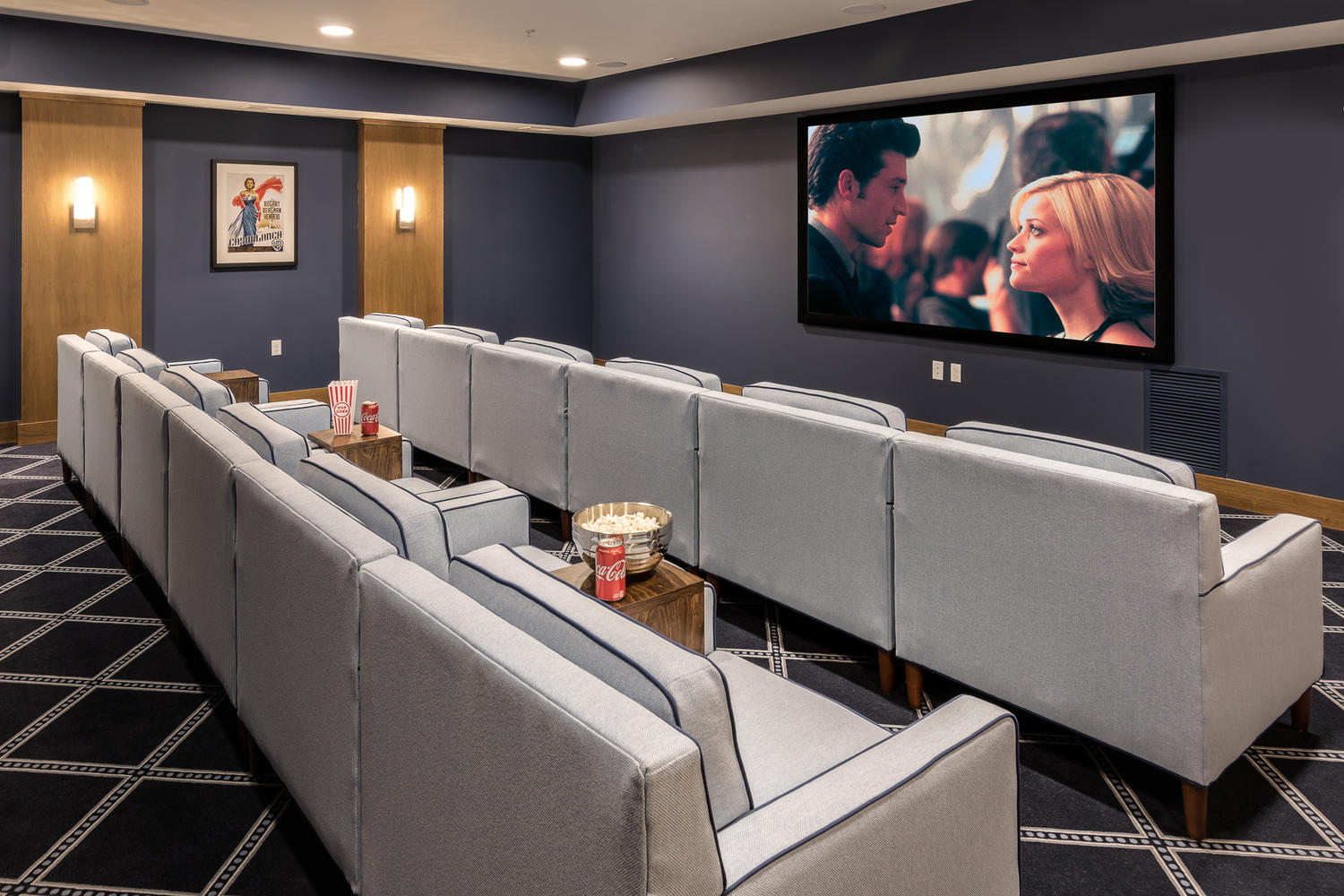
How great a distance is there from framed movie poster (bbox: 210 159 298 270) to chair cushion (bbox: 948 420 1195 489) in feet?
17.4

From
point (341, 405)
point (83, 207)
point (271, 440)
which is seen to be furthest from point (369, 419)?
point (83, 207)

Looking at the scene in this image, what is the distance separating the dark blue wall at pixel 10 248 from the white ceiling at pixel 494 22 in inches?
31.0

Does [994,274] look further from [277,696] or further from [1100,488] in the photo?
[277,696]

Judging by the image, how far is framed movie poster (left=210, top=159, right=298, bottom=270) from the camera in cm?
614

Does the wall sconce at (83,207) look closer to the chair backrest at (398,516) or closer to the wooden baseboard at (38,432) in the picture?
the wooden baseboard at (38,432)

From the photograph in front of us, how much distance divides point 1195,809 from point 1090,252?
3.36 m

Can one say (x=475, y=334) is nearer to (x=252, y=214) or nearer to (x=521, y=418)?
(x=521, y=418)

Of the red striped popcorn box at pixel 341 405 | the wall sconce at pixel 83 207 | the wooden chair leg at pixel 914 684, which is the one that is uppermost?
the wall sconce at pixel 83 207

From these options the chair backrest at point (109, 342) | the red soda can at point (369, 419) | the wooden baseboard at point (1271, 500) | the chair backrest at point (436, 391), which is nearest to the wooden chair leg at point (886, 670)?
the red soda can at point (369, 419)

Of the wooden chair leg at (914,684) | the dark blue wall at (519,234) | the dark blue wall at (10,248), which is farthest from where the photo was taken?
the dark blue wall at (519,234)

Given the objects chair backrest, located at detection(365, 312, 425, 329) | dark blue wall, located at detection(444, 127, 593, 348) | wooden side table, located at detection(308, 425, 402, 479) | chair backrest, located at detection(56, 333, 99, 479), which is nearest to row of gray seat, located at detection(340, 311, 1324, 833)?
wooden side table, located at detection(308, 425, 402, 479)

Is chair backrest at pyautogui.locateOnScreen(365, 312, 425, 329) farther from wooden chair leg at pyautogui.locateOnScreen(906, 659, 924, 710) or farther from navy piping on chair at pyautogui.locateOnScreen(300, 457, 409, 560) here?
A: wooden chair leg at pyautogui.locateOnScreen(906, 659, 924, 710)

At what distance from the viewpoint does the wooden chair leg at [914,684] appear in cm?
246

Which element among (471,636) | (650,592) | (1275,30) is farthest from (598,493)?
(1275,30)
